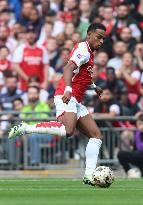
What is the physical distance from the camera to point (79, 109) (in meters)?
14.8

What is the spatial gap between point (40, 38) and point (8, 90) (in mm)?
2252

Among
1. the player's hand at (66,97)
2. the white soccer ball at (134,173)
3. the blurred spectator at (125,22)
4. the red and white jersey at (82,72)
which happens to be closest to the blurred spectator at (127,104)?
the white soccer ball at (134,173)

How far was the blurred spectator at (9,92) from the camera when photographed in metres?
22.3

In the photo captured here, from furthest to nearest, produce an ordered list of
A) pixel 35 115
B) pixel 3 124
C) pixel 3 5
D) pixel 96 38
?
pixel 3 5 < pixel 35 115 < pixel 3 124 < pixel 96 38

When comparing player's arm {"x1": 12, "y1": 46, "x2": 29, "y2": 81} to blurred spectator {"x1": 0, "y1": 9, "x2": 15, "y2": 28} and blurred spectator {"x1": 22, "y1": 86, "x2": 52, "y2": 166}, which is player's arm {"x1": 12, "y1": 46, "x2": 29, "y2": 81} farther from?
blurred spectator {"x1": 0, "y1": 9, "x2": 15, "y2": 28}

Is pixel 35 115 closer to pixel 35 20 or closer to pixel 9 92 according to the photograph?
pixel 9 92

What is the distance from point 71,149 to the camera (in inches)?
816

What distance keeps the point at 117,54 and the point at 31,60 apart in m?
2.10

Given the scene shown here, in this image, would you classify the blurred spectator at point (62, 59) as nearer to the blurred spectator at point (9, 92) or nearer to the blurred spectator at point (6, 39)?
the blurred spectator at point (9, 92)

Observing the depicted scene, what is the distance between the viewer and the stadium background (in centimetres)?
2056

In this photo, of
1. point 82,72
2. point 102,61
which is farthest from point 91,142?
point 102,61

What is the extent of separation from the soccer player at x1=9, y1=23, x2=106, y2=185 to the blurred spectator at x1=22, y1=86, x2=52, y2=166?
566cm

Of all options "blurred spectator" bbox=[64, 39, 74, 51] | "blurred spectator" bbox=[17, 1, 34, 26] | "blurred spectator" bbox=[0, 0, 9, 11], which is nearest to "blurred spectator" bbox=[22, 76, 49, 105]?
"blurred spectator" bbox=[64, 39, 74, 51]

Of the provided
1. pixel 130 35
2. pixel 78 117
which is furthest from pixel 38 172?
pixel 78 117
